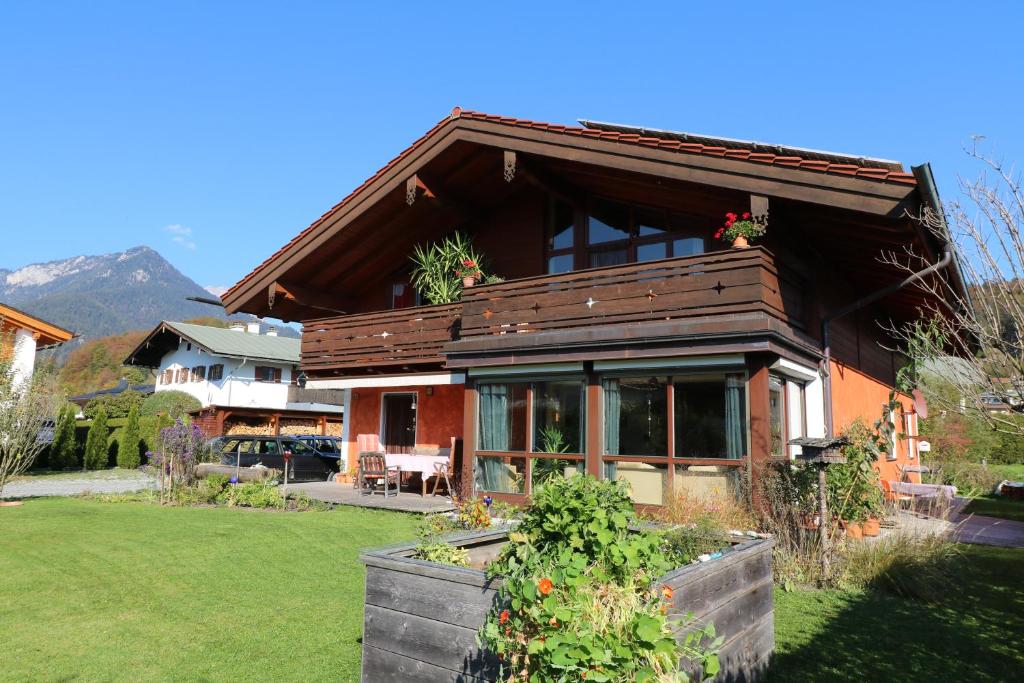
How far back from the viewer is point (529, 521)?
11.9 ft

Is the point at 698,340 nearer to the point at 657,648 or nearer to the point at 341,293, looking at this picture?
the point at 657,648

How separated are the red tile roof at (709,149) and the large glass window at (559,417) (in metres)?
4.09

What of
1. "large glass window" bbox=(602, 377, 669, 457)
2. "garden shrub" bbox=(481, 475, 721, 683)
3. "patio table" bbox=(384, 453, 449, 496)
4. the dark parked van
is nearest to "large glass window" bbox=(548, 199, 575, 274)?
"large glass window" bbox=(602, 377, 669, 457)

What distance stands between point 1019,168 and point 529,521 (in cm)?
540

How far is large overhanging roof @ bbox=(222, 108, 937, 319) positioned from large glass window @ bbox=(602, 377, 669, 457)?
3.28m

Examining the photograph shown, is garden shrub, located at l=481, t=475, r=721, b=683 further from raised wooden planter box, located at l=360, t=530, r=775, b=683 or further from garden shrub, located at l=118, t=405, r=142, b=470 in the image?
garden shrub, located at l=118, t=405, r=142, b=470

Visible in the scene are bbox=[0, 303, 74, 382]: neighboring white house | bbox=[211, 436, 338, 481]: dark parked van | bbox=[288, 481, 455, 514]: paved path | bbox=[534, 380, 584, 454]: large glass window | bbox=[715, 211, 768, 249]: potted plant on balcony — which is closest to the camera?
bbox=[715, 211, 768, 249]: potted plant on balcony

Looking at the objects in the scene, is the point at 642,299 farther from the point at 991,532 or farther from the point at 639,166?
the point at 991,532

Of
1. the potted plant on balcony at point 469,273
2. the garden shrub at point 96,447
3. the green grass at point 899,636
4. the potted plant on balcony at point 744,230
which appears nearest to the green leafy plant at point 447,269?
the potted plant on balcony at point 469,273

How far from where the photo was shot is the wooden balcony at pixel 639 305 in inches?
387

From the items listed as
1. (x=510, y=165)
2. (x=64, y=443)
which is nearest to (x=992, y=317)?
(x=510, y=165)

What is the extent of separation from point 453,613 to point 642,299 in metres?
7.82

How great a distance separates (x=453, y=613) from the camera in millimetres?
3680

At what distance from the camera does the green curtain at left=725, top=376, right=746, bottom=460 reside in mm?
9695
